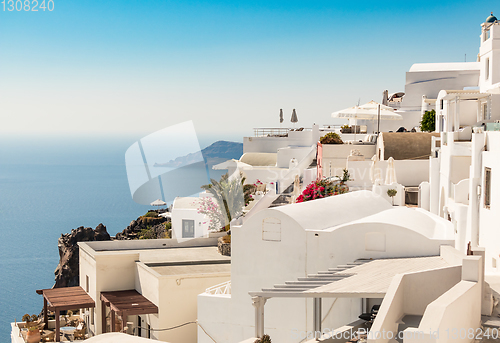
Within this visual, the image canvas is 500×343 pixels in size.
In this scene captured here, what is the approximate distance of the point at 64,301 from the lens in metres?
22.7

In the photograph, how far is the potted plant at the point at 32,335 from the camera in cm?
2256

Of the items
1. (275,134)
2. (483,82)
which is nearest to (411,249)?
(483,82)

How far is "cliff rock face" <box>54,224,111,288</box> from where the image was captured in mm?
53812

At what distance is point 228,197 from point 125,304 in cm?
857

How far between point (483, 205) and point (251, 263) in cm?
647

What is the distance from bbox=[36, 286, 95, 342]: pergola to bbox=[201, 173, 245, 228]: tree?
733 centimetres

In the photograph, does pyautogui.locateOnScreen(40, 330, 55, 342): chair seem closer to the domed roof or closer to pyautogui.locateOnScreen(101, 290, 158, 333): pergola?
pyautogui.locateOnScreen(101, 290, 158, 333): pergola

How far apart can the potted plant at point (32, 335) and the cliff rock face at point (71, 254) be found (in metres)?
32.2

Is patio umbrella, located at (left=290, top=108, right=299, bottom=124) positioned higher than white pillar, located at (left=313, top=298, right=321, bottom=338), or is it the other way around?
patio umbrella, located at (left=290, top=108, right=299, bottom=124)

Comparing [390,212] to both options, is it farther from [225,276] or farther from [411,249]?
[225,276]

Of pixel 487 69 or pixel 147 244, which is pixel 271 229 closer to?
pixel 147 244

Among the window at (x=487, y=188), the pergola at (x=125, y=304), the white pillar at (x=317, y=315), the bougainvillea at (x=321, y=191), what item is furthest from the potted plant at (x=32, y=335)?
the window at (x=487, y=188)

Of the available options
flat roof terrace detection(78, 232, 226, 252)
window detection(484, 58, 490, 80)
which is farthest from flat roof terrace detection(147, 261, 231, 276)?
window detection(484, 58, 490, 80)

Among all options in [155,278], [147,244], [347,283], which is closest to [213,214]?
[147,244]
